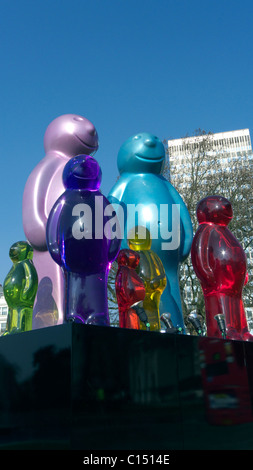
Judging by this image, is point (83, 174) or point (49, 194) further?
point (49, 194)

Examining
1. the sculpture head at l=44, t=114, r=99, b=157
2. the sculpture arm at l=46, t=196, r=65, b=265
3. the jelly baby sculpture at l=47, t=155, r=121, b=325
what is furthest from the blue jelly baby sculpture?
the sculpture arm at l=46, t=196, r=65, b=265

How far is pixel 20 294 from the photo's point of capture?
395 cm

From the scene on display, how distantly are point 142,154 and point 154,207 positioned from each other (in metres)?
0.67

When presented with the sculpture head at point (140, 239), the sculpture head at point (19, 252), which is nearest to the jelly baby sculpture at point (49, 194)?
the sculpture head at point (19, 252)

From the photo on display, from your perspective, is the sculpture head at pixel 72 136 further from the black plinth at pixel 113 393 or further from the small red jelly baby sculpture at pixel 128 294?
the black plinth at pixel 113 393

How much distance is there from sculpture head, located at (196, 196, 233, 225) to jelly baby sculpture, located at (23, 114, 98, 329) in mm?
1430

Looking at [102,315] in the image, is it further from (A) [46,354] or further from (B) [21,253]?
(B) [21,253]

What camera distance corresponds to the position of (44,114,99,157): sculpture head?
5.09 metres

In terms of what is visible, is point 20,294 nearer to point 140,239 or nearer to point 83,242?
point 83,242

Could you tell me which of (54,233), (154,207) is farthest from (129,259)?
(154,207)

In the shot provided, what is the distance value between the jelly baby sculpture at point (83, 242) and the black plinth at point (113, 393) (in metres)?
0.67

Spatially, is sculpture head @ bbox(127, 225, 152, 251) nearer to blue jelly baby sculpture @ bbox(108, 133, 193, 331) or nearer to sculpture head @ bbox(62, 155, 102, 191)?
blue jelly baby sculpture @ bbox(108, 133, 193, 331)

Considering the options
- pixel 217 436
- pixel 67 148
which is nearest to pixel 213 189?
→ pixel 67 148

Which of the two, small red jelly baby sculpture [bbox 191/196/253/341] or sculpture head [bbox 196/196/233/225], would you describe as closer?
small red jelly baby sculpture [bbox 191/196/253/341]
